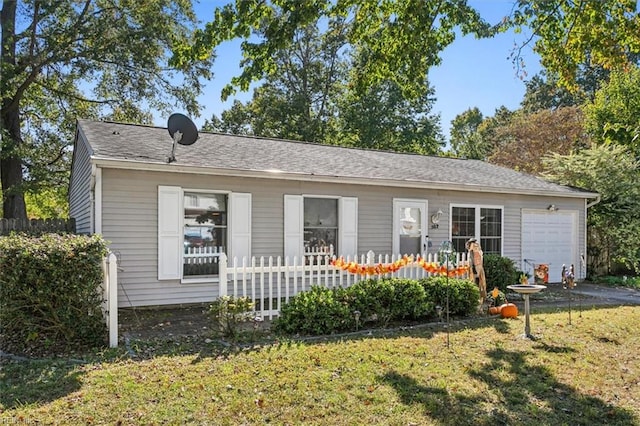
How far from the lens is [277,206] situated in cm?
922

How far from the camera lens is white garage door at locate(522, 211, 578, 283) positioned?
1237 cm

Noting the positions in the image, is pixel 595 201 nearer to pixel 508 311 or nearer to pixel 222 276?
pixel 508 311

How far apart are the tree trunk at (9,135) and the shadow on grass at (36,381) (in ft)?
40.1

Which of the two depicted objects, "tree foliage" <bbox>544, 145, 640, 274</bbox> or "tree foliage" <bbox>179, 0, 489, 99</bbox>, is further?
"tree foliage" <bbox>544, 145, 640, 274</bbox>

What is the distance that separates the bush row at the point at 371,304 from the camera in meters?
6.21

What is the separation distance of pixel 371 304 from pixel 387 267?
76cm

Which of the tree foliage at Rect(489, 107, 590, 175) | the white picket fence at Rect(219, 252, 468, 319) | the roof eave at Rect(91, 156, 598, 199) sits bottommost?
the white picket fence at Rect(219, 252, 468, 319)

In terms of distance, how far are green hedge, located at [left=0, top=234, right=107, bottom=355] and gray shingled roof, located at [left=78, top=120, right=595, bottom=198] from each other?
2.38m

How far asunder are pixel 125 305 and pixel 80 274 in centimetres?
264

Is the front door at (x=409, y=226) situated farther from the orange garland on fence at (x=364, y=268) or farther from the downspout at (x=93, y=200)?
the downspout at (x=93, y=200)

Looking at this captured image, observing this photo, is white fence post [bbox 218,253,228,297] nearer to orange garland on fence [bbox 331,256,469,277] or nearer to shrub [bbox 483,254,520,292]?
orange garland on fence [bbox 331,256,469,277]

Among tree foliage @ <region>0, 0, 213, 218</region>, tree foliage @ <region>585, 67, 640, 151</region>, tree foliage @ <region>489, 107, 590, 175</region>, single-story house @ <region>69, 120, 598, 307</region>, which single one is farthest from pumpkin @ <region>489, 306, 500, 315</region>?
tree foliage @ <region>489, 107, 590, 175</region>

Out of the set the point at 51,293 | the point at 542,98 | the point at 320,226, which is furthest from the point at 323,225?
the point at 542,98

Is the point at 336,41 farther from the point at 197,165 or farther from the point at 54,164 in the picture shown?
the point at 197,165
